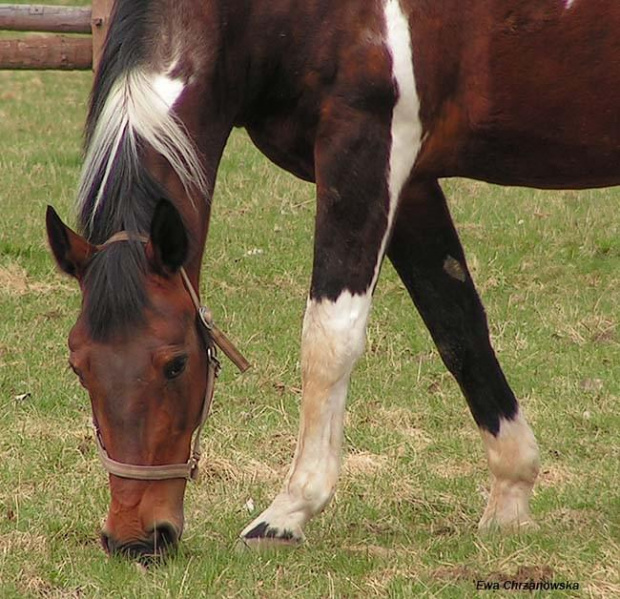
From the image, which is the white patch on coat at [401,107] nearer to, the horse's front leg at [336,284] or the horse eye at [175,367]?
the horse's front leg at [336,284]

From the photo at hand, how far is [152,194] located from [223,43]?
0.51 m

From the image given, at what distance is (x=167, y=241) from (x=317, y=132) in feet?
1.87

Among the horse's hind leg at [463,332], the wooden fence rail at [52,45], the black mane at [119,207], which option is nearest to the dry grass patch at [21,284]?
the wooden fence rail at [52,45]

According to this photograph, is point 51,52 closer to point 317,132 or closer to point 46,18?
point 46,18

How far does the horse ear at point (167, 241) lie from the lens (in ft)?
11.2

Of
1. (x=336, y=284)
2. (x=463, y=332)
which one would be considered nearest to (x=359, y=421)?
(x=463, y=332)

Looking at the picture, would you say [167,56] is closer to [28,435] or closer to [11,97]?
[28,435]

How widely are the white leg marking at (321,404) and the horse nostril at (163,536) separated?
0.41 meters

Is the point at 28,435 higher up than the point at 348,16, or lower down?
lower down

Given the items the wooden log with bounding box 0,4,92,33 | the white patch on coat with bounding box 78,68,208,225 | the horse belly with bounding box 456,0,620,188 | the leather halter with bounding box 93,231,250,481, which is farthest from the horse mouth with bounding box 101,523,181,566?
the wooden log with bounding box 0,4,92,33

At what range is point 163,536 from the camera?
3.47 meters

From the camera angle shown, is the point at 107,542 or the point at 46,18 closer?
the point at 107,542

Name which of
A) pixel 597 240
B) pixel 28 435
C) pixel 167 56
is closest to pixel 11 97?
pixel 597 240

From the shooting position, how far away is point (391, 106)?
12.1 feet
